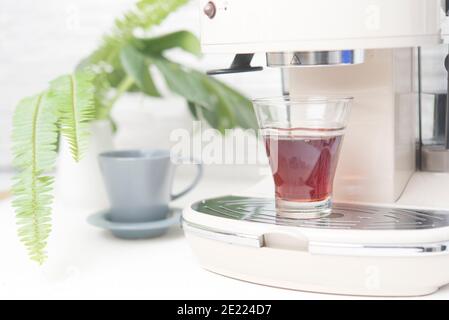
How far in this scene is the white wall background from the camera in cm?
106

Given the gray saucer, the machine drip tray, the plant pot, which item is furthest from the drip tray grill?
the plant pot

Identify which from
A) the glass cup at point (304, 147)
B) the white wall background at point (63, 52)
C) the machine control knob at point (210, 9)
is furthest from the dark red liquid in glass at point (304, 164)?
the white wall background at point (63, 52)

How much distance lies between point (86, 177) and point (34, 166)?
25 centimetres

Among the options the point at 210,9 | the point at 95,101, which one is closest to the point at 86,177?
the point at 95,101

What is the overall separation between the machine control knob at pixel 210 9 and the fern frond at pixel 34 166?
0.20 meters

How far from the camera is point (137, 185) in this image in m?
0.71

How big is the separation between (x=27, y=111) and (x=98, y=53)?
0.26 metres

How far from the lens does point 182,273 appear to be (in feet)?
1.97

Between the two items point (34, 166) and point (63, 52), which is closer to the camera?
point (34, 166)

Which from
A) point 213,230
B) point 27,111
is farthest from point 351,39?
point 27,111

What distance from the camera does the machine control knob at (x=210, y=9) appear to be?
0.54m

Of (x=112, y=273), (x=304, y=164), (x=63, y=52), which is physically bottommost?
(x=112, y=273)

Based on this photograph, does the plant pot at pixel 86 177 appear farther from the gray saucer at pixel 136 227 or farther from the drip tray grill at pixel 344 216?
the drip tray grill at pixel 344 216

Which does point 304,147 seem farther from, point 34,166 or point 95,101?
point 95,101
